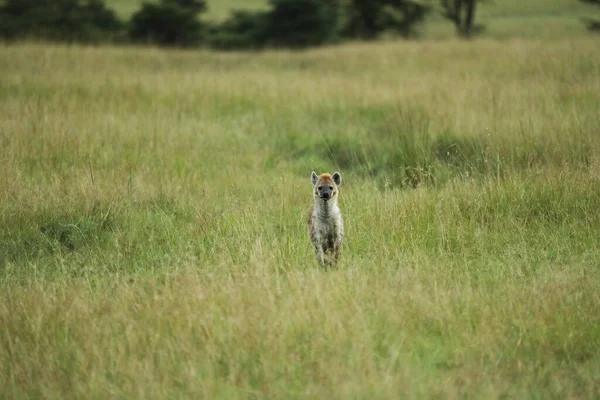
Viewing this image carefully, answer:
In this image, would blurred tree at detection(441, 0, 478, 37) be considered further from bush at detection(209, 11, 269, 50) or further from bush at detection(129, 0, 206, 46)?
bush at detection(129, 0, 206, 46)

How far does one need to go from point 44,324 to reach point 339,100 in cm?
923

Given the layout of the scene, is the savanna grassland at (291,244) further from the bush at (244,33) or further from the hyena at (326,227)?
the bush at (244,33)

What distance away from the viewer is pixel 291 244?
612 centimetres

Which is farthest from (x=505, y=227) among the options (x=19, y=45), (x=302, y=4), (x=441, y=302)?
(x=302, y=4)

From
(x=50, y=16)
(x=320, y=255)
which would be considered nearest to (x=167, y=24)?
(x=50, y=16)

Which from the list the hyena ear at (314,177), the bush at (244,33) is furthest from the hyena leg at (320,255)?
the bush at (244,33)

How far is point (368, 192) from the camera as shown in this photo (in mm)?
7340

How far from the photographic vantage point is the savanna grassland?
161 inches

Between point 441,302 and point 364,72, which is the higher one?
point 364,72

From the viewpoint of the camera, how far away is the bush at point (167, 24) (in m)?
32.8

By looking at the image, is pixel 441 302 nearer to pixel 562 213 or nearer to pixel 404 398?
pixel 404 398

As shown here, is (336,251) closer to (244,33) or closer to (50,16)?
(50,16)

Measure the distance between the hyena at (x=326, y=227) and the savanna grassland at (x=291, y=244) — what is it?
16 centimetres

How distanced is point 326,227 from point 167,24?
30.1 metres
